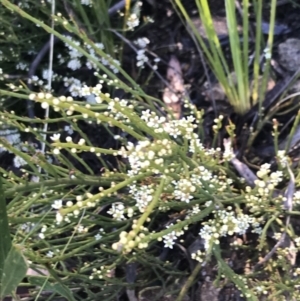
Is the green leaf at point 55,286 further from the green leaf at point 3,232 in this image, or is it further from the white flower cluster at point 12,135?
the white flower cluster at point 12,135

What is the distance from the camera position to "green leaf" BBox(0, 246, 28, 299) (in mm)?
674

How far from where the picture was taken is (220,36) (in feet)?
4.29

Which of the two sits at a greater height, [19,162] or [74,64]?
[74,64]

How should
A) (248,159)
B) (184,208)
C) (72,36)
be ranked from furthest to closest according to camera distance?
(72,36) → (248,159) → (184,208)

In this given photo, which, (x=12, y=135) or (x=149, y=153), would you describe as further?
(x=12, y=135)

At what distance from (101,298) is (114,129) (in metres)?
0.44

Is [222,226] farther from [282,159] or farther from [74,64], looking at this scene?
[74,64]

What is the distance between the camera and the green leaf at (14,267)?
0.67 m

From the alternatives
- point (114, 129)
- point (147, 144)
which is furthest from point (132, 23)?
point (147, 144)

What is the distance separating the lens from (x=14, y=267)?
0.69m

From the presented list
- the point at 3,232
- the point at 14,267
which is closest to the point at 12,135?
the point at 3,232

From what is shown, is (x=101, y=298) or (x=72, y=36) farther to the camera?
(x=72, y=36)

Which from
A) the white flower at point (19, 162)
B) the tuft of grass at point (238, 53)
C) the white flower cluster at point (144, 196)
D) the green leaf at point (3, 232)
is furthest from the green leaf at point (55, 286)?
the tuft of grass at point (238, 53)

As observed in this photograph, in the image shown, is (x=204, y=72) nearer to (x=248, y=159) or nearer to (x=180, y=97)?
(x=180, y=97)
